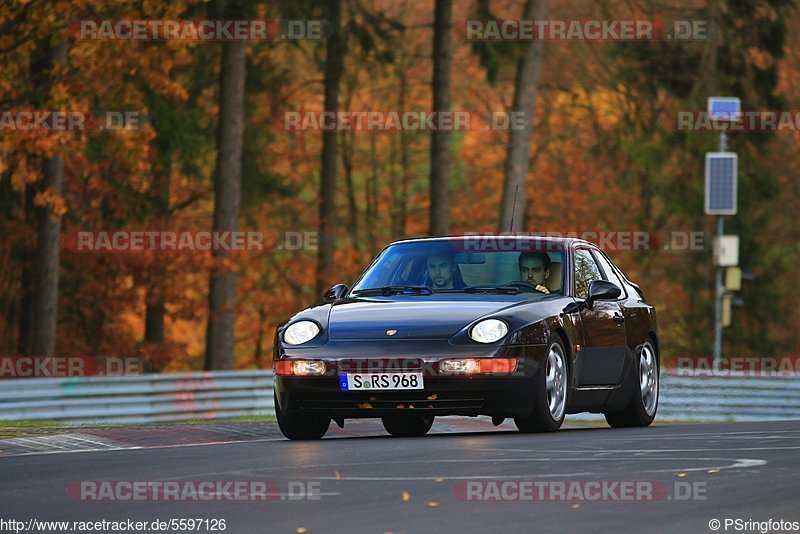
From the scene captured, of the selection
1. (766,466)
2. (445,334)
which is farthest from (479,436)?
(766,466)

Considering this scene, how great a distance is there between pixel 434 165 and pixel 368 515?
26547mm

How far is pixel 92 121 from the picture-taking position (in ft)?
89.7

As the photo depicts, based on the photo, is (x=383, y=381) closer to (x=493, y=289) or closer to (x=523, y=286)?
(x=493, y=289)

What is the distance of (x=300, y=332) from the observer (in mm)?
13094

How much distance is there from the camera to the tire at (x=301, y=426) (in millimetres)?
13367

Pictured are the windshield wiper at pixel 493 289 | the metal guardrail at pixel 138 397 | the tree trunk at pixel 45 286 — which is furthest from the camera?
the tree trunk at pixel 45 286

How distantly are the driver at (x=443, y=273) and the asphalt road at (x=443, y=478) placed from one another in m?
1.17

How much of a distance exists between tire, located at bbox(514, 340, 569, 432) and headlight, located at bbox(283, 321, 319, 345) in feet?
5.31
